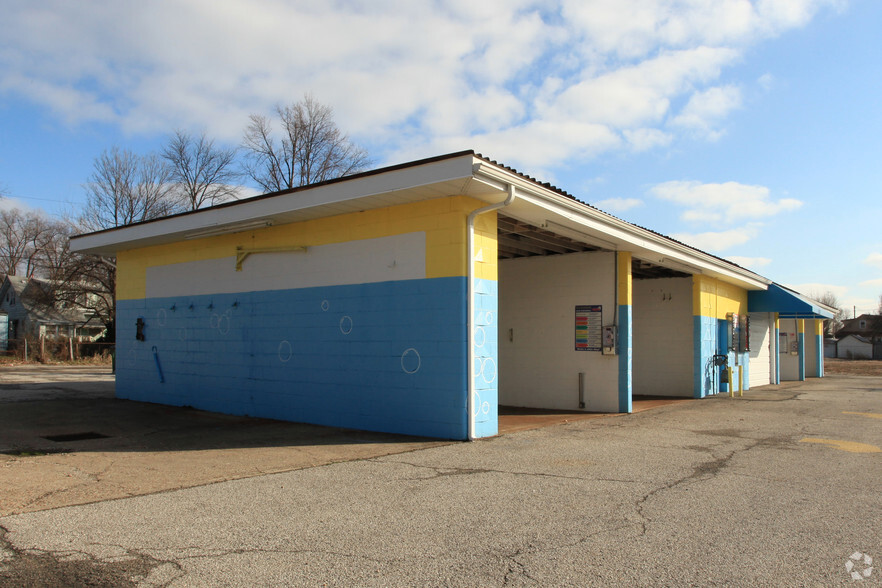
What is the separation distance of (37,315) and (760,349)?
4139 cm

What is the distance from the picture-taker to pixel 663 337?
17.1 meters

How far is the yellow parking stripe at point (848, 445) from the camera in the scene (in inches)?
320

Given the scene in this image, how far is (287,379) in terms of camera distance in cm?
1087

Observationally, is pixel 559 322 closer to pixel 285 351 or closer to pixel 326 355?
pixel 326 355

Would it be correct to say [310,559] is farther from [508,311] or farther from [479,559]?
[508,311]

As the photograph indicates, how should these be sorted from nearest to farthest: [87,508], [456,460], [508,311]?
[87,508]
[456,460]
[508,311]

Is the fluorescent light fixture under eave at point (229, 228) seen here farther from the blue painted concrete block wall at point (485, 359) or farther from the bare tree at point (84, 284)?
the bare tree at point (84, 284)

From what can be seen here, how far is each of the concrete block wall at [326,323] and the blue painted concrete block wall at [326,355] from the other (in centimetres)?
2

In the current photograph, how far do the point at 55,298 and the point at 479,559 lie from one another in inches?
1676

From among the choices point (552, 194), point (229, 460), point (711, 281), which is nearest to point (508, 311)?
point (552, 194)

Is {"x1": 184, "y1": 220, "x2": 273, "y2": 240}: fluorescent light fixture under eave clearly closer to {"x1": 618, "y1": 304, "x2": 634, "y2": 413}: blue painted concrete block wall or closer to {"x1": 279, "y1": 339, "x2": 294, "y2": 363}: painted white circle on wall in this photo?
{"x1": 279, "y1": 339, "x2": 294, "y2": 363}: painted white circle on wall

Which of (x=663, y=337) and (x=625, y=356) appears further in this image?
(x=663, y=337)

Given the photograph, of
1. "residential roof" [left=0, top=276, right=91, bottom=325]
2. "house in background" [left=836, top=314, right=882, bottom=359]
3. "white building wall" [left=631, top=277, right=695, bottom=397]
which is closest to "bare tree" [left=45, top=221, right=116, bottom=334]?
"residential roof" [left=0, top=276, right=91, bottom=325]

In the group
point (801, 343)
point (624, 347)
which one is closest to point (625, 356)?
point (624, 347)
